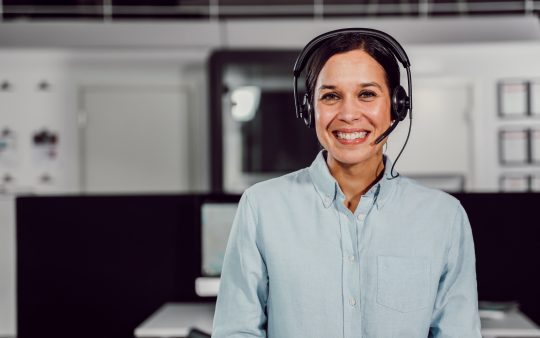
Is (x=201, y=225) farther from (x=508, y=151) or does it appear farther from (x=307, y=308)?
(x=508, y=151)

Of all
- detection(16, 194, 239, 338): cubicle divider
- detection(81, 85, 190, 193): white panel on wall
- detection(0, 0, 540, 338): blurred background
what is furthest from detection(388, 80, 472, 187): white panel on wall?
detection(16, 194, 239, 338): cubicle divider

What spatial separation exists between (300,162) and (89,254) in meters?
2.57

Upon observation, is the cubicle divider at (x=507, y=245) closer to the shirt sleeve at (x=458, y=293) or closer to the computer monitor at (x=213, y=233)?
the computer monitor at (x=213, y=233)

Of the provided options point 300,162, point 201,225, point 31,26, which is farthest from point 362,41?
point 31,26

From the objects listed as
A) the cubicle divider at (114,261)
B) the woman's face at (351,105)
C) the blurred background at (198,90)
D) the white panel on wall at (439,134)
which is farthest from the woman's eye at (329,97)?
the white panel on wall at (439,134)

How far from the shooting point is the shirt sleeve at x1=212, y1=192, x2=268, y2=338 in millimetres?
967

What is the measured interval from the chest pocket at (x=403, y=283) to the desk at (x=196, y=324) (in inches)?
46.7

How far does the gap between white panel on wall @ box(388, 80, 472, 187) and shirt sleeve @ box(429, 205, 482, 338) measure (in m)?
3.59

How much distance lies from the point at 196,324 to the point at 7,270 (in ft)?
9.14

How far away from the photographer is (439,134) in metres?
4.55

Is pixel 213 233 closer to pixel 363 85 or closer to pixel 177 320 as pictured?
pixel 177 320

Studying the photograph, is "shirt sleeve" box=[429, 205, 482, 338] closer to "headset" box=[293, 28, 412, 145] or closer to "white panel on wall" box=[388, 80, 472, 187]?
"headset" box=[293, 28, 412, 145]

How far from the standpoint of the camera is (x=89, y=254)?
236 centimetres

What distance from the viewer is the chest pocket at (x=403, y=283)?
96 centimetres
